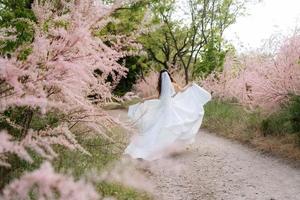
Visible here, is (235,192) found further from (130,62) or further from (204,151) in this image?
(130,62)

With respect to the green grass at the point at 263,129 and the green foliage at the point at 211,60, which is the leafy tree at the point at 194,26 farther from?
the green grass at the point at 263,129

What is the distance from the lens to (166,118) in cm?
1101

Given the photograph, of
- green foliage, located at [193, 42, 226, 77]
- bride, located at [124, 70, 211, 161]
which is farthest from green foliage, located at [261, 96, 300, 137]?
green foliage, located at [193, 42, 226, 77]

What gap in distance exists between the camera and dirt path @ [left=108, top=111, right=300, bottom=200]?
25.3 ft

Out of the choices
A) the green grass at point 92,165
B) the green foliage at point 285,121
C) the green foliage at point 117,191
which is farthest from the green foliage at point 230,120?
the green foliage at point 117,191

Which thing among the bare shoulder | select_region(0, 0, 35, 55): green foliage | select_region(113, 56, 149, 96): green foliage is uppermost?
select_region(0, 0, 35, 55): green foliage

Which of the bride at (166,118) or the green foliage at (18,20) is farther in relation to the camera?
the bride at (166,118)

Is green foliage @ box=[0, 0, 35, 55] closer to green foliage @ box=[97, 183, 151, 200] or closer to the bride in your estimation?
green foliage @ box=[97, 183, 151, 200]

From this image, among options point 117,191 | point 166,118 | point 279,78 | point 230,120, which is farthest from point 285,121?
point 117,191

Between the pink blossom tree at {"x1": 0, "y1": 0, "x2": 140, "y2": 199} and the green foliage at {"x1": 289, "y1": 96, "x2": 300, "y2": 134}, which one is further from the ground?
the pink blossom tree at {"x1": 0, "y1": 0, "x2": 140, "y2": 199}

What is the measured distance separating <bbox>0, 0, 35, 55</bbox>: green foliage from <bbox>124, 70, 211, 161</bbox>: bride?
3.14m

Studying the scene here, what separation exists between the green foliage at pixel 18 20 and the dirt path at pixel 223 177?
246cm

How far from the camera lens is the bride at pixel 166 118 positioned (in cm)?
1046

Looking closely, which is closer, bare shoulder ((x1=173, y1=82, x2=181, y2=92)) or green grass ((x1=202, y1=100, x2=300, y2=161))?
green grass ((x1=202, y1=100, x2=300, y2=161))
